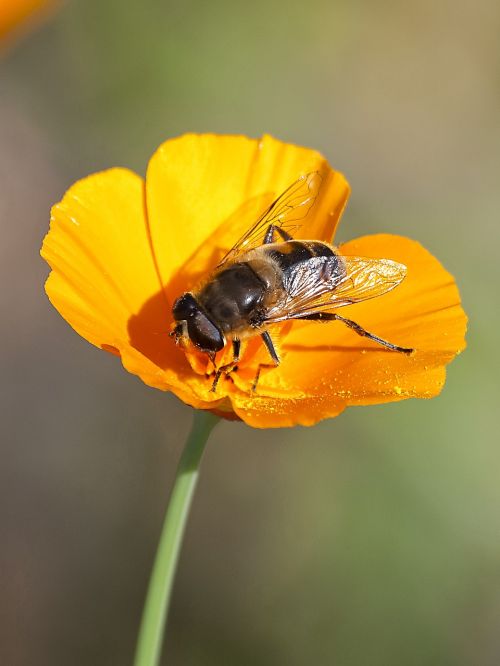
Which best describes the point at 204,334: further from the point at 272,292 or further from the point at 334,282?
the point at 334,282

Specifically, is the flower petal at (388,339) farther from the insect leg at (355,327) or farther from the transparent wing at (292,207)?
the transparent wing at (292,207)

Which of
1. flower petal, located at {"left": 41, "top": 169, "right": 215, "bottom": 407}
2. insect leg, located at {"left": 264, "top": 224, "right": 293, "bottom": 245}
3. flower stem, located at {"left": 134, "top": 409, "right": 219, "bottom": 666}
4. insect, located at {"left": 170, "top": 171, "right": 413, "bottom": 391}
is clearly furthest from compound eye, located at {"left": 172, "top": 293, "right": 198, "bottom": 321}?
insect leg, located at {"left": 264, "top": 224, "right": 293, "bottom": 245}

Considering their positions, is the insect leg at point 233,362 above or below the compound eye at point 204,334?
below

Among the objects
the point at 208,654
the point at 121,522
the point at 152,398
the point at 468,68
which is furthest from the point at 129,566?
the point at 468,68

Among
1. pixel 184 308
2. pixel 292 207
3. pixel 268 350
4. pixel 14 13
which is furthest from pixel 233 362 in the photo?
pixel 14 13

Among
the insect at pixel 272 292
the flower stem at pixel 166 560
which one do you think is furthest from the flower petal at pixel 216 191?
the flower stem at pixel 166 560

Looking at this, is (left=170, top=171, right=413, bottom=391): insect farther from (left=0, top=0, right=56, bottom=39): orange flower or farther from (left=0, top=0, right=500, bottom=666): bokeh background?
(left=0, top=0, right=500, bottom=666): bokeh background

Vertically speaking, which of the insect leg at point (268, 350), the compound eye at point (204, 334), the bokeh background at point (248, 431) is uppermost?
the compound eye at point (204, 334)

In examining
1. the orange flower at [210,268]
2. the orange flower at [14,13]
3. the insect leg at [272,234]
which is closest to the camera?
the orange flower at [210,268]
